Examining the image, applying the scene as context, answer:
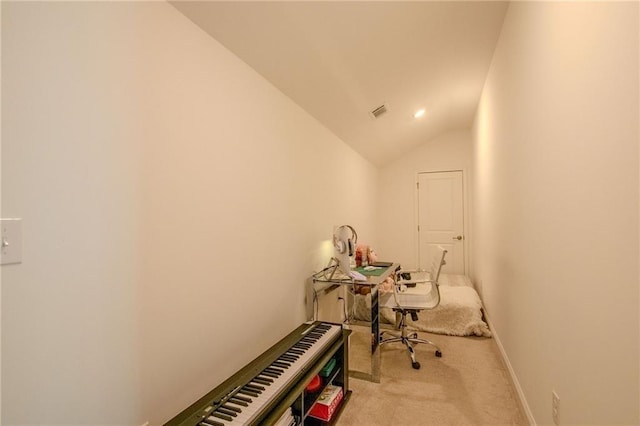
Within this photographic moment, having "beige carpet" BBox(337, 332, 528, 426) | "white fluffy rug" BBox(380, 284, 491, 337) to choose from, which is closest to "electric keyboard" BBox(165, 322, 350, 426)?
"beige carpet" BBox(337, 332, 528, 426)

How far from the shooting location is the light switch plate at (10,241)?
844mm

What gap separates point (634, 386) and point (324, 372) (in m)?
1.46

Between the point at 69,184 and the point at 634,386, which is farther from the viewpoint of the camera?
the point at 69,184

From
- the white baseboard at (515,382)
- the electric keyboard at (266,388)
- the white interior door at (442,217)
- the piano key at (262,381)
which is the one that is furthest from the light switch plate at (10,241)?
the white interior door at (442,217)

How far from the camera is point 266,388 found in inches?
54.6

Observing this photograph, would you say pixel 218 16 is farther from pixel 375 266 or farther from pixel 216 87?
pixel 375 266

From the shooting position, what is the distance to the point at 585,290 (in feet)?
3.49

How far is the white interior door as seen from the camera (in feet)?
17.1

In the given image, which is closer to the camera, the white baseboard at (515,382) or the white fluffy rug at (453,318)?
the white baseboard at (515,382)

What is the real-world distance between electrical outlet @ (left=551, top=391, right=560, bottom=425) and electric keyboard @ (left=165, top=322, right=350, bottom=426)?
1.09 m

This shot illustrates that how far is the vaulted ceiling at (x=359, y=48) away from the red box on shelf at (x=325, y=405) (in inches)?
81.8

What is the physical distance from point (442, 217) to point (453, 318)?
2388 millimetres

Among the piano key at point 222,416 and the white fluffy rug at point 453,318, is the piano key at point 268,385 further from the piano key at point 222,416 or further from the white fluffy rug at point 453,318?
the white fluffy rug at point 453,318

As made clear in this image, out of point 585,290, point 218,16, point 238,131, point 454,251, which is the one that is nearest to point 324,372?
point 585,290
